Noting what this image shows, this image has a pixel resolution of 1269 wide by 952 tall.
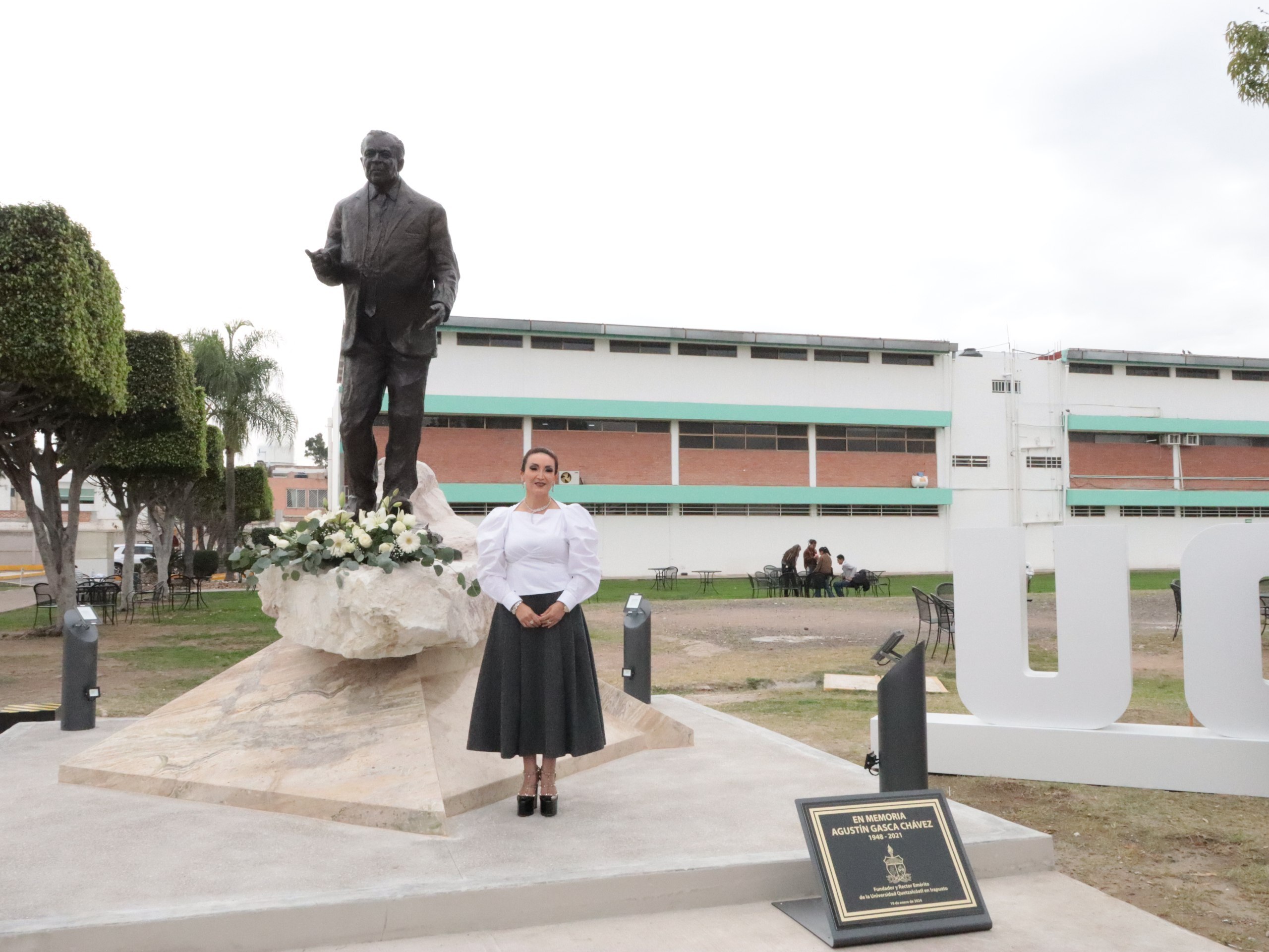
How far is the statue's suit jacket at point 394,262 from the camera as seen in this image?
19.5ft

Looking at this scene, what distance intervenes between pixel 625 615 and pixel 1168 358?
35171 millimetres

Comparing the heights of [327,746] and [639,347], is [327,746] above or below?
below

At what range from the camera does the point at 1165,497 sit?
1410 inches

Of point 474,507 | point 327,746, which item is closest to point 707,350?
point 474,507

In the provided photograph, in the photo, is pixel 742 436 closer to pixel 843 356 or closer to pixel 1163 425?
pixel 843 356

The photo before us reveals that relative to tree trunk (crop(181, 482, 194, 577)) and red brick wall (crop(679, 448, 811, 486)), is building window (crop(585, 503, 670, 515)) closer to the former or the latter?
red brick wall (crop(679, 448, 811, 486))

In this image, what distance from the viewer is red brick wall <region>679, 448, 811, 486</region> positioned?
32562 millimetres

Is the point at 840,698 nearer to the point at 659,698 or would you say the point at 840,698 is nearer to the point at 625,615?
the point at 659,698

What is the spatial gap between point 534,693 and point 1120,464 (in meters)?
36.5

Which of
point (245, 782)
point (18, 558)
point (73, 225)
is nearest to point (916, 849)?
point (245, 782)

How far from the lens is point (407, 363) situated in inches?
245

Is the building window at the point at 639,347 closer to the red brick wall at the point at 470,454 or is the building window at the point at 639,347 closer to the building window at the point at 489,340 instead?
the building window at the point at 489,340

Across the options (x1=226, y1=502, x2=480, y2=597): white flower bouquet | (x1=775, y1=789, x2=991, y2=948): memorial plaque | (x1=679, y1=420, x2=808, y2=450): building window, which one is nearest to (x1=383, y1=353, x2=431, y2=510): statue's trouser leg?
(x1=226, y1=502, x2=480, y2=597): white flower bouquet

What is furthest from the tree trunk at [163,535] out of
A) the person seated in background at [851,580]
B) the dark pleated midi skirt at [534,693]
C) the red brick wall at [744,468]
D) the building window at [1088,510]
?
the building window at [1088,510]
